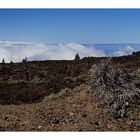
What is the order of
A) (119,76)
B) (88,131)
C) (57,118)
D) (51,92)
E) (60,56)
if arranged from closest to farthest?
(88,131) < (57,118) < (119,76) < (51,92) < (60,56)

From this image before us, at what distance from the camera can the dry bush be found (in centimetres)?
1041

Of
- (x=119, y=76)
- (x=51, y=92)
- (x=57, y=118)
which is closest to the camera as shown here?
(x=57, y=118)

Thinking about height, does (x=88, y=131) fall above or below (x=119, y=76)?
below

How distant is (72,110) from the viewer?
1043cm

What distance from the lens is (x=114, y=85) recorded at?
424 inches

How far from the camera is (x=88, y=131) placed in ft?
30.3

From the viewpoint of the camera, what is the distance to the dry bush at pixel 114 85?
1041cm

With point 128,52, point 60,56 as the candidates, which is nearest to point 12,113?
point 128,52

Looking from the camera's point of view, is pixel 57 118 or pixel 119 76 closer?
pixel 57 118
